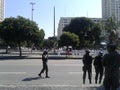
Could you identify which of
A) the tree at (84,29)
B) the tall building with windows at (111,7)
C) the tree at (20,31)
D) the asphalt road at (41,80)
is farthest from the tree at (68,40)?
the tall building with windows at (111,7)

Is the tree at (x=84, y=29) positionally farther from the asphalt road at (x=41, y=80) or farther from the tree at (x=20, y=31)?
the asphalt road at (x=41, y=80)

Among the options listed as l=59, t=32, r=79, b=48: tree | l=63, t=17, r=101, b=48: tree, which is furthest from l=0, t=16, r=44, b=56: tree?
l=63, t=17, r=101, b=48: tree

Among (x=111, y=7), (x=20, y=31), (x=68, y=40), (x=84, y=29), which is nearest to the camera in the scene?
(x=20, y=31)

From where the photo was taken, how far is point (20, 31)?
45844mm

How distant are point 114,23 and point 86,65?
6284 cm

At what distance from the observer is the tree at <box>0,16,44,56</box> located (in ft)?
150

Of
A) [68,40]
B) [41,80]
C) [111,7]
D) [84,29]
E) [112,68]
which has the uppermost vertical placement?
[111,7]

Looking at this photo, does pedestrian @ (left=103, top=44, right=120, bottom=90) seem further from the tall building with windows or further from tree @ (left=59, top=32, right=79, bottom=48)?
the tall building with windows

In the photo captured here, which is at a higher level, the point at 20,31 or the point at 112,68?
the point at 20,31

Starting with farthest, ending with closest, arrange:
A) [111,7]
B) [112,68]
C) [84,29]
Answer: [111,7]
[84,29]
[112,68]

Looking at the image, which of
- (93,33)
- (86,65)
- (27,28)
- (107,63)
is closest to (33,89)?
(107,63)

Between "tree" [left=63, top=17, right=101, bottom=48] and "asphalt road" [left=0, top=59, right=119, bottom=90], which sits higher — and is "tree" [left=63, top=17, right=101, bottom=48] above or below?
above

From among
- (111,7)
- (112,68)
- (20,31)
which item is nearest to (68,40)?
(20,31)

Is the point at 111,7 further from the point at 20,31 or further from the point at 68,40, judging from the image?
the point at 20,31
